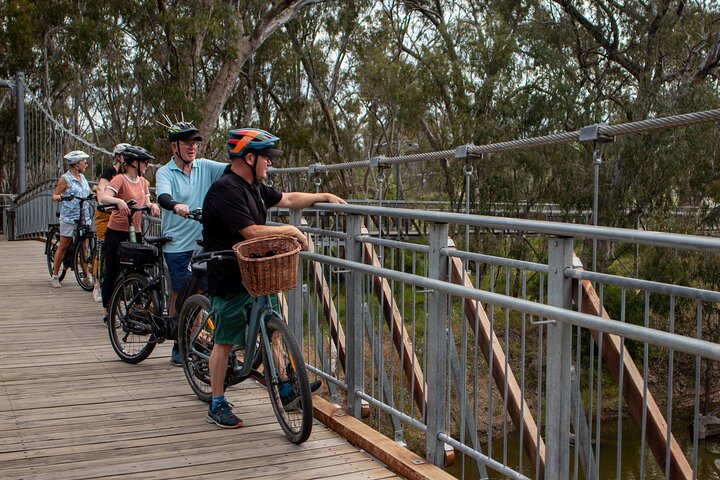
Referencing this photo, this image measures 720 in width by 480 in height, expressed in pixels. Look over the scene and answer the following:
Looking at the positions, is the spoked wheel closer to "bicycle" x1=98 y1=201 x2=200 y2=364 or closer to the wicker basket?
"bicycle" x1=98 y1=201 x2=200 y2=364

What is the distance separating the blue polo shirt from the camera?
6.38 m

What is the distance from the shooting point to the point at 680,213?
51.8 feet

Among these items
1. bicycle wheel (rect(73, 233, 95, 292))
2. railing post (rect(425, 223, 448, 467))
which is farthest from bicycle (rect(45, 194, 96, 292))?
railing post (rect(425, 223, 448, 467))

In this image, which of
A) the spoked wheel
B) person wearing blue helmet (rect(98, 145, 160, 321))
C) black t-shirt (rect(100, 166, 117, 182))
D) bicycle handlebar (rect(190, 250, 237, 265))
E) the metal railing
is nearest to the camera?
the metal railing

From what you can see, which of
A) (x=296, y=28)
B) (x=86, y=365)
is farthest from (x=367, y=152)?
(x=86, y=365)

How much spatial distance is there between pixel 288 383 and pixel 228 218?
955 millimetres

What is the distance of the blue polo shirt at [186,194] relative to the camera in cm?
638

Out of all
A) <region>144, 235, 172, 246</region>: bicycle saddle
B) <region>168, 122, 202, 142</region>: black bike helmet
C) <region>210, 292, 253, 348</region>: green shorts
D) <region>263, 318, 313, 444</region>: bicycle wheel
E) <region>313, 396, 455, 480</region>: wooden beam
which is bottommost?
<region>313, 396, 455, 480</region>: wooden beam

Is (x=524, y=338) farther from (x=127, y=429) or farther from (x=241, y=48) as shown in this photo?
(x=241, y=48)

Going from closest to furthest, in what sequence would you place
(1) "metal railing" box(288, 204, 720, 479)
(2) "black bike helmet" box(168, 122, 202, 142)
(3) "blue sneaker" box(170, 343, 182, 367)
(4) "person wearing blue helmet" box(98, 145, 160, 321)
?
1. (1) "metal railing" box(288, 204, 720, 479)
2. (2) "black bike helmet" box(168, 122, 202, 142)
3. (3) "blue sneaker" box(170, 343, 182, 367)
4. (4) "person wearing blue helmet" box(98, 145, 160, 321)

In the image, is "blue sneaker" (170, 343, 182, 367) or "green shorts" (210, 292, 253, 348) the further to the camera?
"blue sneaker" (170, 343, 182, 367)

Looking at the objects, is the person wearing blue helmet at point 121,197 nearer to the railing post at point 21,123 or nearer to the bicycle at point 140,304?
the bicycle at point 140,304

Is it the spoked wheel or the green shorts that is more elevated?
the green shorts

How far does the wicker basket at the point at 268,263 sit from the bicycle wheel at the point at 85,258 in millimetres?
7048
